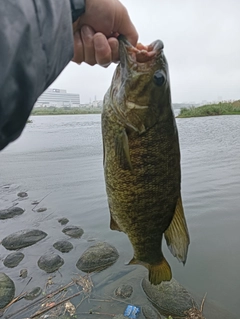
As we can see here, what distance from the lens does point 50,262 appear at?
21.4 ft

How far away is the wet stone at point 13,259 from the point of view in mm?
6750

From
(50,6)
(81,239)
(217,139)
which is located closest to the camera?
(50,6)

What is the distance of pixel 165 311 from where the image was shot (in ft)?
16.2

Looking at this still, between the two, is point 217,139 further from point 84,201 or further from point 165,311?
point 165,311

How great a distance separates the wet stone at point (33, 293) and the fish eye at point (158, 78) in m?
4.76

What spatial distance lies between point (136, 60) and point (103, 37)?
286mm

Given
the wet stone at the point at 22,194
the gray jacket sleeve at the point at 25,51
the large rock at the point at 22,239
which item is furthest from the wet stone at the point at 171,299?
the wet stone at the point at 22,194

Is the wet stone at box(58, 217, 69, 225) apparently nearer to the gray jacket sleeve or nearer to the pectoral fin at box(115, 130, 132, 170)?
the pectoral fin at box(115, 130, 132, 170)

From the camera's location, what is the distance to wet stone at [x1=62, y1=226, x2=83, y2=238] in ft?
26.0

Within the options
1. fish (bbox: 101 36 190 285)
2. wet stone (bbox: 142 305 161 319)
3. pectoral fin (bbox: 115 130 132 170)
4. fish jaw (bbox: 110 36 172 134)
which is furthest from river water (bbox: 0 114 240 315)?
fish jaw (bbox: 110 36 172 134)

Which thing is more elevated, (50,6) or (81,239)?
(50,6)

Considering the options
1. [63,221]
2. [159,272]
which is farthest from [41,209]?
[159,272]

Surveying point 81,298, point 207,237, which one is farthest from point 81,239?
point 207,237

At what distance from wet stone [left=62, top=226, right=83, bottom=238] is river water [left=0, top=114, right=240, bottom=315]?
0.18 meters
